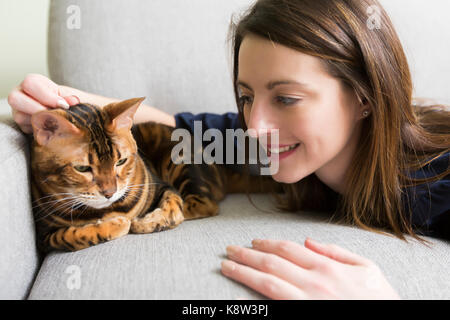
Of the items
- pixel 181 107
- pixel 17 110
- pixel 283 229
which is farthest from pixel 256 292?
pixel 181 107

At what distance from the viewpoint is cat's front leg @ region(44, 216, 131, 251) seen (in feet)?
2.63

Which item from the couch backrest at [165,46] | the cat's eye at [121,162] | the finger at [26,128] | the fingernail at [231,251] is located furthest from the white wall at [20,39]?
the fingernail at [231,251]

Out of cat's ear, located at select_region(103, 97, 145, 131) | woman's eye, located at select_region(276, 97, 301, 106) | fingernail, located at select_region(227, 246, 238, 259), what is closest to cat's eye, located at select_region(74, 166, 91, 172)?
cat's ear, located at select_region(103, 97, 145, 131)

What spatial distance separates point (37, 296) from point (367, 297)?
0.56 meters

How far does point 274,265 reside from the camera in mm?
654

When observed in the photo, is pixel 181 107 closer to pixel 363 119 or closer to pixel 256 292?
pixel 363 119

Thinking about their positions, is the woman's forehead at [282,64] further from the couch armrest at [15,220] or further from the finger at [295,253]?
the couch armrest at [15,220]

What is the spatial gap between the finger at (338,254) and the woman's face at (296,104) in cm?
27

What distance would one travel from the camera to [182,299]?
0.63 meters

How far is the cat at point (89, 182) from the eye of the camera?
0.80m

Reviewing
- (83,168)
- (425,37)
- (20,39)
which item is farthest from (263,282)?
(20,39)

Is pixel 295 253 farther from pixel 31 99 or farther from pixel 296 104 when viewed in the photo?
pixel 31 99

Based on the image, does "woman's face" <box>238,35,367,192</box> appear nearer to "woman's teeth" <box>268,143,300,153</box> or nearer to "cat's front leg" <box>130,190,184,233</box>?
"woman's teeth" <box>268,143,300,153</box>

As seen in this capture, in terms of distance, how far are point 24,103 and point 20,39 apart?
882 millimetres
